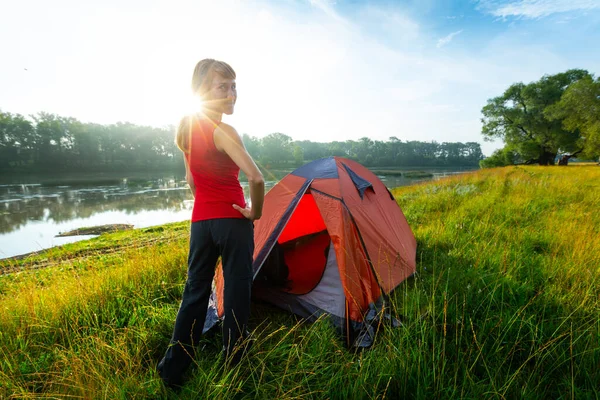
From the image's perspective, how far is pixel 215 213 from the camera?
1.49m

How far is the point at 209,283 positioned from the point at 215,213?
18.7 inches

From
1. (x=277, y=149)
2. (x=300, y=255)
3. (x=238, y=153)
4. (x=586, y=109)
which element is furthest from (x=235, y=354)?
(x=277, y=149)

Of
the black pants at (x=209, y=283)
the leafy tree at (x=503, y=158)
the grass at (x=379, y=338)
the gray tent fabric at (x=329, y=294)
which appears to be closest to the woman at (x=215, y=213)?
the black pants at (x=209, y=283)

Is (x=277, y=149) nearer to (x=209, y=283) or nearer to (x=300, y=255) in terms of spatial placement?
(x=300, y=255)

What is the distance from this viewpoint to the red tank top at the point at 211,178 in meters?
1.41

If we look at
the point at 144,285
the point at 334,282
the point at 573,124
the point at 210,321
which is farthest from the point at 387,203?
Result: the point at 573,124

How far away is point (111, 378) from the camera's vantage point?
1.49 meters

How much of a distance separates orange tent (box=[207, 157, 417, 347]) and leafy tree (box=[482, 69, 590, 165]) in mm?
30848

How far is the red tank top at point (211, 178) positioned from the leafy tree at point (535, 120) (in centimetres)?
3265

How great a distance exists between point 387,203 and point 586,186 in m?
9.24

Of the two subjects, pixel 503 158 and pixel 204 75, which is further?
pixel 503 158

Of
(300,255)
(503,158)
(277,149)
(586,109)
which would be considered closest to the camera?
(300,255)

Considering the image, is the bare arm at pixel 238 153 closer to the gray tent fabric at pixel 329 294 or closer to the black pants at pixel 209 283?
the black pants at pixel 209 283

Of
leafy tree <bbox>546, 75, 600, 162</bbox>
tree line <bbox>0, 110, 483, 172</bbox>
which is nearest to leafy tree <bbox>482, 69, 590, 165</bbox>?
leafy tree <bbox>546, 75, 600, 162</bbox>
